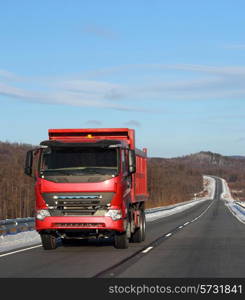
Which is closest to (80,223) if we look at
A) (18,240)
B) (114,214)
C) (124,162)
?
(114,214)

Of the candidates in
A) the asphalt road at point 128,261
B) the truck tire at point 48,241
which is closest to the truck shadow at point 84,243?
the asphalt road at point 128,261

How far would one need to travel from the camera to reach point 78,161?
56.4 ft

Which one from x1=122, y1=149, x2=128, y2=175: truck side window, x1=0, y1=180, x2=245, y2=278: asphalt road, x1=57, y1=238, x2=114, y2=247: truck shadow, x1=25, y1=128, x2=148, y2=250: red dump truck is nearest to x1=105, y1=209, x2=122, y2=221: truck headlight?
x1=25, y1=128, x2=148, y2=250: red dump truck

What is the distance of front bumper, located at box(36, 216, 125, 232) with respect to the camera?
16.8m

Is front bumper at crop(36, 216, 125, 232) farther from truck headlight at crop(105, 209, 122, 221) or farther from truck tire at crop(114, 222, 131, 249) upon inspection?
truck tire at crop(114, 222, 131, 249)

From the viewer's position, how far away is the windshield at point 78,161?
55.7 ft

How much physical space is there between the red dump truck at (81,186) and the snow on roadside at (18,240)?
2.33 m

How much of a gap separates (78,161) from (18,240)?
652 centimetres

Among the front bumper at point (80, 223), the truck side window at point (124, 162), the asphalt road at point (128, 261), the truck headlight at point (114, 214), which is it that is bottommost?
the asphalt road at point (128, 261)

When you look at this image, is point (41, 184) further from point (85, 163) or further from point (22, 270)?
point (22, 270)

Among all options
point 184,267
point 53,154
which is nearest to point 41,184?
point 53,154

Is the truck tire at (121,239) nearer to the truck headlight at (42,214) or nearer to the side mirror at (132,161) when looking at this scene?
the side mirror at (132,161)

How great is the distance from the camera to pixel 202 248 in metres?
19.3
